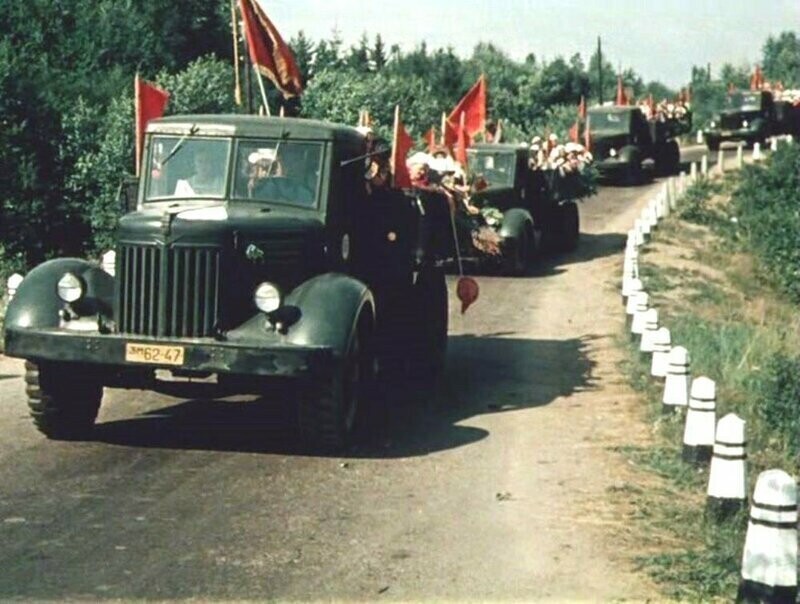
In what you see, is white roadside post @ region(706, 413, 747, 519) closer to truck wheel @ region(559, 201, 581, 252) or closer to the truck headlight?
the truck headlight

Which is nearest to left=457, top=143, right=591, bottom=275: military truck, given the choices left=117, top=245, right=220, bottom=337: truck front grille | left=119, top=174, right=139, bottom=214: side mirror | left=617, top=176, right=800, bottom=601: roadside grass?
left=617, top=176, right=800, bottom=601: roadside grass

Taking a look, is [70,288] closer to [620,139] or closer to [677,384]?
[677,384]

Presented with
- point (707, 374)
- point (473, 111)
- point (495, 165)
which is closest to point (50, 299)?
point (707, 374)

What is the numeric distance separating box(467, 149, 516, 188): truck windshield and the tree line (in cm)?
478

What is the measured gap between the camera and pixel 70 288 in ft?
36.9

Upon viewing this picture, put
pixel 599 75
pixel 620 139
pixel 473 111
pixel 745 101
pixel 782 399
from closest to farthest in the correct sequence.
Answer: pixel 782 399, pixel 473 111, pixel 620 139, pixel 745 101, pixel 599 75

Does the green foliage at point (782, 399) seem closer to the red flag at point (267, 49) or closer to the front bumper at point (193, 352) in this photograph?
the front bumper at point (193, 352)

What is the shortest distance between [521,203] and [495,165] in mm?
871

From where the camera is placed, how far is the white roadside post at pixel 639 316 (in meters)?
17.2

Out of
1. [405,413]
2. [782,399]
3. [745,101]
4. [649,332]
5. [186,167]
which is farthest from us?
[745,101]

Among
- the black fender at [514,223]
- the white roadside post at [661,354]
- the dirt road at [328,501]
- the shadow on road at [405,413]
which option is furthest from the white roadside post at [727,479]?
the black fender at [514,223]

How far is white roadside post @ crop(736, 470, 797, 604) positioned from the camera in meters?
6.93

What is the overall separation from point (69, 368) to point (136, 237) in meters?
1.10

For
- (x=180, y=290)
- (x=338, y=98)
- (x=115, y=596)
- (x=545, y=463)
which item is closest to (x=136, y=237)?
(x=180, y=290)
